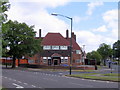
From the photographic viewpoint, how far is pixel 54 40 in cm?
8875

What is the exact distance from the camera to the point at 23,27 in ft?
206

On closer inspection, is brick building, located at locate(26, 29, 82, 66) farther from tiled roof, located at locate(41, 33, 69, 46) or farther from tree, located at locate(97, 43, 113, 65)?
tree, located at locate(97, 43, 113, 65)

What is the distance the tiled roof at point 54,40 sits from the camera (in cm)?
8762

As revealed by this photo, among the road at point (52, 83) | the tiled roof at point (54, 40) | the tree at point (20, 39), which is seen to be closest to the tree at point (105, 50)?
the tiled roof at point (54, 40)

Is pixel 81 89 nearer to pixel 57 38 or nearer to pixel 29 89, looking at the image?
pixel 29 89

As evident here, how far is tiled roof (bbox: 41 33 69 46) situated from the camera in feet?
287

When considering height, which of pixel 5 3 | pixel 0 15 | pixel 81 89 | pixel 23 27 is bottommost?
pixel 81 89

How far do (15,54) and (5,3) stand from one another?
49.0 metres

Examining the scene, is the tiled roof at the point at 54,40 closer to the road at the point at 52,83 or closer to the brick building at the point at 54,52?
the brick building at the point at 54,52

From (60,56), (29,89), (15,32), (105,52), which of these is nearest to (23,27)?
(15,32)

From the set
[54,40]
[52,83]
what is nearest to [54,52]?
[54,40]

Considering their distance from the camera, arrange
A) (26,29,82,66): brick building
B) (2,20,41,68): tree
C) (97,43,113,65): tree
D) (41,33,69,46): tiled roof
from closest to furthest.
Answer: (2,20,41,68): tree
(26,29,82,66): brick building
(41,33,69,46): tiled roof
(97,43,113,65): tree

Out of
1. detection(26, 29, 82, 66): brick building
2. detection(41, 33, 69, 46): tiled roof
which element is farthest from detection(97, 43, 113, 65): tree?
detection(41, 33, 69, 46): tiled roof

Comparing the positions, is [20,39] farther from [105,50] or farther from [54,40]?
[105,50]
